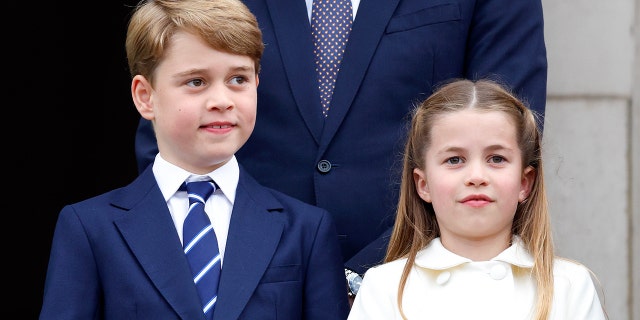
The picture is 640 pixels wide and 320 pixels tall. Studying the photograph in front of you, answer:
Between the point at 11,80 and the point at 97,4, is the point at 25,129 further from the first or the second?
the point at 97,4

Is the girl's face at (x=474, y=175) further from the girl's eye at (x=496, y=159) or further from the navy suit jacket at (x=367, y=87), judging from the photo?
the navy suit jacket at (x=367, y=87)

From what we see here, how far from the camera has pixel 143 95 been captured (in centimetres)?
357

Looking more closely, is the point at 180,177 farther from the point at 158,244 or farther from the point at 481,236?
the point at 481,236

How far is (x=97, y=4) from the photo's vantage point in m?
5.84

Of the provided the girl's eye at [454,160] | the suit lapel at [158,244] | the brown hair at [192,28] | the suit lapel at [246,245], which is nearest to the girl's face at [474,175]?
the girl's eye at [454,160]

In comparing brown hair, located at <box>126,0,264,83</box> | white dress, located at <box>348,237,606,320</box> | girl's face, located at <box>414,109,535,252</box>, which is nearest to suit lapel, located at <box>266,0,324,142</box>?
brown hair, located at <box>126,0,264,83</box>

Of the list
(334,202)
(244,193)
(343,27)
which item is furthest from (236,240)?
(343,27)

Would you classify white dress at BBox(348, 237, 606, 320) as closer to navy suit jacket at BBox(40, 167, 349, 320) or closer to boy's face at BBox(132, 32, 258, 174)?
navy suit jacket at BBox(40, 167, 349, 320)

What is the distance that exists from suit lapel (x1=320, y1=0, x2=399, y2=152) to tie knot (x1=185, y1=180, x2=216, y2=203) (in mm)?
432

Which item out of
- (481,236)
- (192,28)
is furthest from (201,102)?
(481,236)

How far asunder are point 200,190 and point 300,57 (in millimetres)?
575

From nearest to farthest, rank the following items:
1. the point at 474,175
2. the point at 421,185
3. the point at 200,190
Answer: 1. the point at 474,175
2. the point at 200,190
3. the point at 421,185

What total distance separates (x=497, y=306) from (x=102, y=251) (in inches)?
37.4

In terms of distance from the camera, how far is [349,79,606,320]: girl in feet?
11.1
